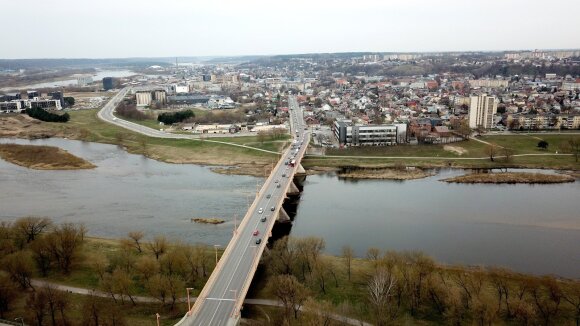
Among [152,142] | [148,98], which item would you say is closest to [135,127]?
[152,142]

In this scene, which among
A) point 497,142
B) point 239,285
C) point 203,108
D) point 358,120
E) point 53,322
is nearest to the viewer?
point 53,322

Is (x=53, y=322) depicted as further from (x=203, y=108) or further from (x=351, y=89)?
(x=351, y=89)

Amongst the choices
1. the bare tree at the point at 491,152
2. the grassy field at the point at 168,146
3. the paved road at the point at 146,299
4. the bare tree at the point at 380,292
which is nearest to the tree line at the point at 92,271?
the paved road at the point at 146,299

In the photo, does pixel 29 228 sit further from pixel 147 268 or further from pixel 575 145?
pixel 575 145

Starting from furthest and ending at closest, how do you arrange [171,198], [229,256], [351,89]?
1. [351,89]
2. [171,198]
3. [229,256]

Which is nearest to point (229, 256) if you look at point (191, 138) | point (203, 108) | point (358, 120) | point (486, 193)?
point (486, 193)

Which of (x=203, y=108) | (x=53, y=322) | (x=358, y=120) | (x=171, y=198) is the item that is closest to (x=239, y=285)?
(x=53, y=322)

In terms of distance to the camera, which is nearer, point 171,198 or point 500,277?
point 500,277
